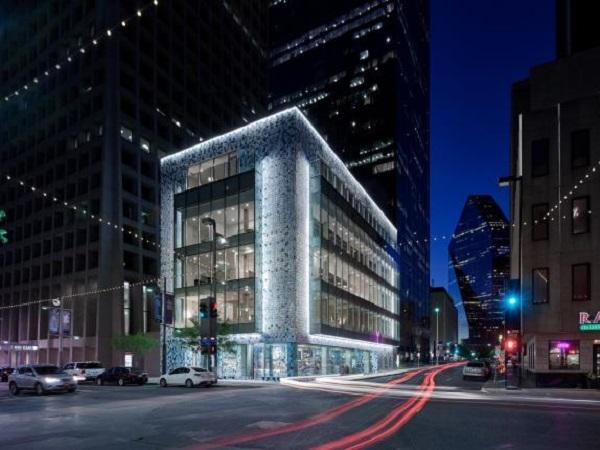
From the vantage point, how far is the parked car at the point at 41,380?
29.9m

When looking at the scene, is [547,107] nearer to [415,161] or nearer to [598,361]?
[598,361]

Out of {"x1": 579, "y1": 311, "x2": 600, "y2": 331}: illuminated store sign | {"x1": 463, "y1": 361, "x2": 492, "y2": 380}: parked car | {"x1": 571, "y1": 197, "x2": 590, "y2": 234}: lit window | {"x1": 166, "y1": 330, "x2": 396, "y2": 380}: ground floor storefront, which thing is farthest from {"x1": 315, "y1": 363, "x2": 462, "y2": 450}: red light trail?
{"x1": 166, "y1": 330, "x2": 396, "y2": 380}: ground floor storefront

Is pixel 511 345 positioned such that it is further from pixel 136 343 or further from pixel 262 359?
pixel 136 343

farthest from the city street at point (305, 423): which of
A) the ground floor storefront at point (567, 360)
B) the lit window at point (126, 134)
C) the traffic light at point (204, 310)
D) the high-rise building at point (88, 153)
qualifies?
the lit window at point (126, 134)

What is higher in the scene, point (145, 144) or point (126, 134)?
point (126, 134)

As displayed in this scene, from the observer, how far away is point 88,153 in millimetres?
75375

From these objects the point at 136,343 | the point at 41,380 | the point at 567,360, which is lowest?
the point at 136,343

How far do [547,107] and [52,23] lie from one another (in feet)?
241

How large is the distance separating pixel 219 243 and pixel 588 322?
102 feet

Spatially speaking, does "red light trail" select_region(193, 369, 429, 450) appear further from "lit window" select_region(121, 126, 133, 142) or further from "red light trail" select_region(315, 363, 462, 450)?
"lit window" select_region(121, 126, 133, 142)

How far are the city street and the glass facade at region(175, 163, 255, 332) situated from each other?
26776 mm

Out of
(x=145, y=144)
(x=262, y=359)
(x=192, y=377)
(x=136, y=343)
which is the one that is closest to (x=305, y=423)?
(x=192, y=377)

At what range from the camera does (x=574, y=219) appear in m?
33.8

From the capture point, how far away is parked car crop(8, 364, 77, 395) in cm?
2988
